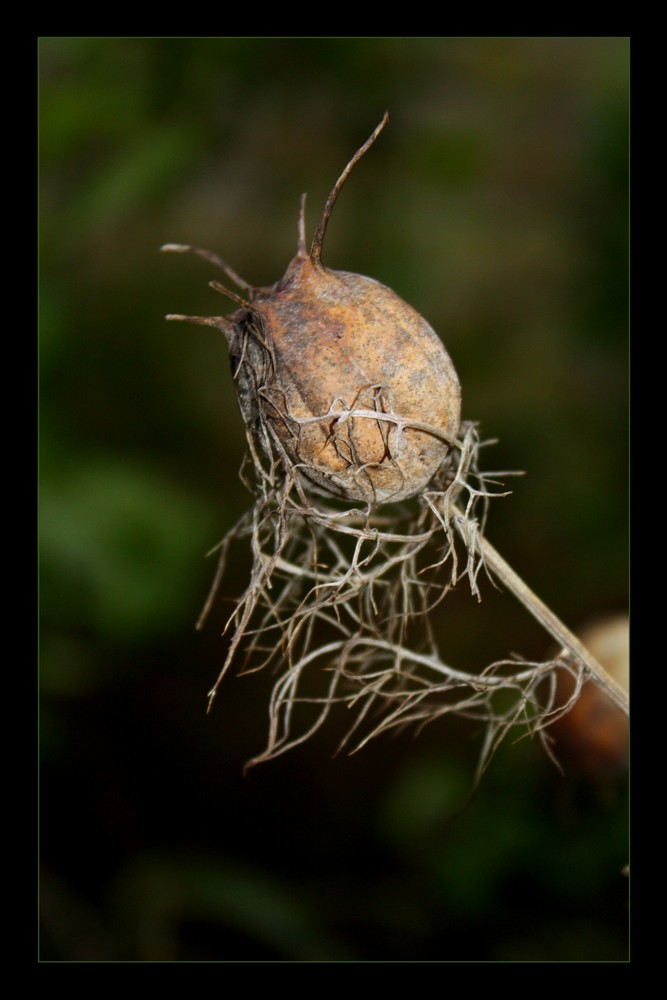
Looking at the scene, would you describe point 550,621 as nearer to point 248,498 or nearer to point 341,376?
point 341,376

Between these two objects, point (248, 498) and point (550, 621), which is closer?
point (550, 621)

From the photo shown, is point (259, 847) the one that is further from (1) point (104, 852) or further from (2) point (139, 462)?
(2) point (139, 462)

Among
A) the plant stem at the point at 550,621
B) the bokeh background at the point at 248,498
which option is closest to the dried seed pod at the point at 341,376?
the plant stem at the point at 550,621

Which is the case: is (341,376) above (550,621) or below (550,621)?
above

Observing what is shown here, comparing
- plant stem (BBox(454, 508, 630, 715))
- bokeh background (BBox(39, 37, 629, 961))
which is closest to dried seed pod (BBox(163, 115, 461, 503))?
plant stem (BBox(454, 508, 630, 715))

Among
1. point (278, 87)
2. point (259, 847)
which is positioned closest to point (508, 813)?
point (259, 847)

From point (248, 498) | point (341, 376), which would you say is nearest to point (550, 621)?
point (341, 376)
